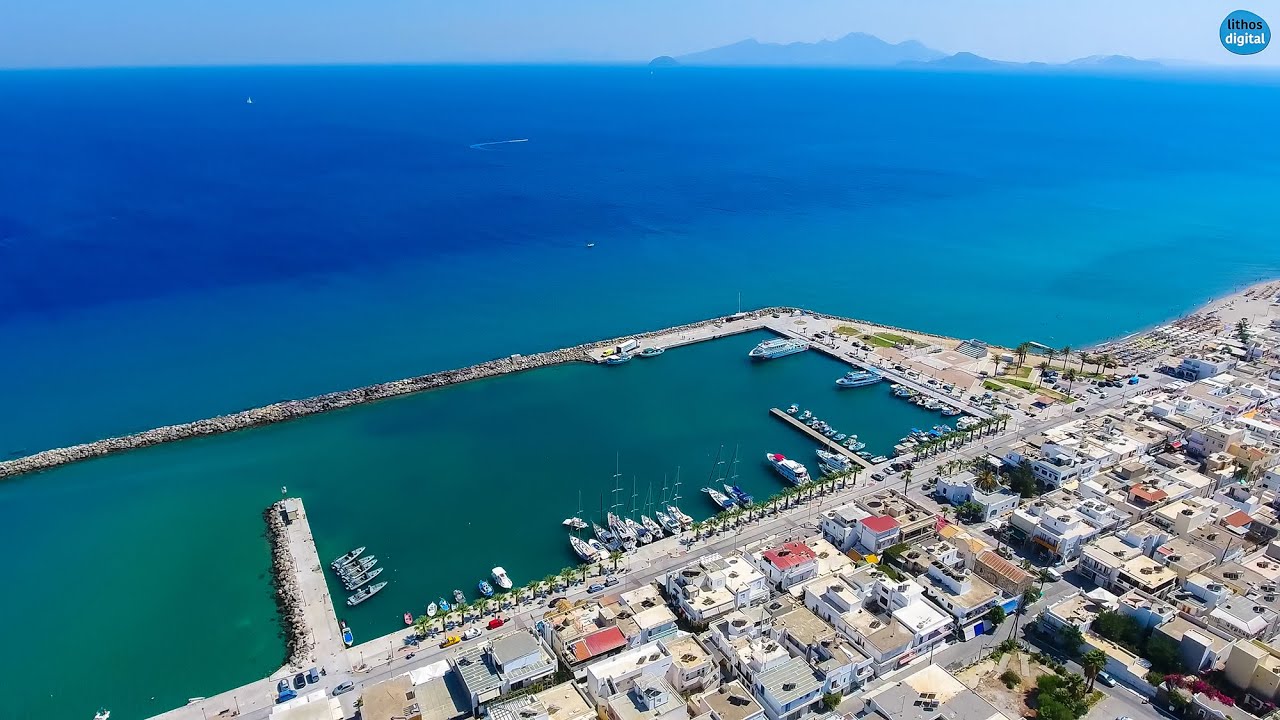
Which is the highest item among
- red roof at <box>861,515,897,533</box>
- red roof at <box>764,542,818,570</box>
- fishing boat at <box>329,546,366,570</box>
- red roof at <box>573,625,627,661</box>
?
red roof at <box>861,515,897,533</box>

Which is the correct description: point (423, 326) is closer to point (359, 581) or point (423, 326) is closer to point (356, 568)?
point (356, 568)

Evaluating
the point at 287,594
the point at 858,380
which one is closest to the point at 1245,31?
the point at 858,380

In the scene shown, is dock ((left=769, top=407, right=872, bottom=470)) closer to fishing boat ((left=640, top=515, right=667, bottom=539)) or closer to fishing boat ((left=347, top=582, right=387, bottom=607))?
fishing boat ((left=640, top=515, right=667, bottom=539))

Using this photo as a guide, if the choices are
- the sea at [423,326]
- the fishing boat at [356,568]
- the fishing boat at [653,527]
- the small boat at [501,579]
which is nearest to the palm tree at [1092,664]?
the fishing boat at [653,527]

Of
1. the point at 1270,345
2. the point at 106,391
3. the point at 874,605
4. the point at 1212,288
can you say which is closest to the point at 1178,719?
the point at 874,605

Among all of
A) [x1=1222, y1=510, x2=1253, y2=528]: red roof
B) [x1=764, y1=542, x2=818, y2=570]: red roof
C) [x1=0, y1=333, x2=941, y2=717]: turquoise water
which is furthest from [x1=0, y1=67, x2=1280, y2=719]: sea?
[x1=1222, y1=510, x2=1253, y2=528]: red roof

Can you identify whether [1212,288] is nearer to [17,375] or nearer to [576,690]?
[576,690]
